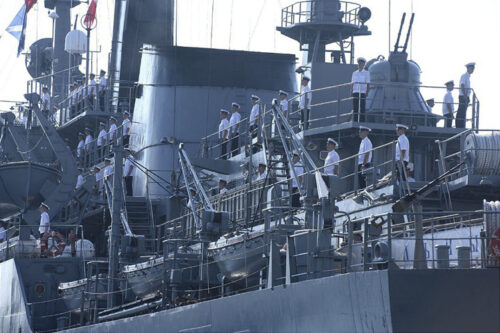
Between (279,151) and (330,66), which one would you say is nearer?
(279,151)

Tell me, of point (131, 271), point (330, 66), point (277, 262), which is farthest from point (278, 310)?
point (330, 66)

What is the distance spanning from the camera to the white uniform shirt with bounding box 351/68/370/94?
21.8 meters

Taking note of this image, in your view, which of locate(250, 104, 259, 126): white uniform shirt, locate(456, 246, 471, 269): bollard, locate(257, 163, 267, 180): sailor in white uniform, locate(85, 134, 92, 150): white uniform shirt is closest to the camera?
locate(456, 246, 471, 269): bollard

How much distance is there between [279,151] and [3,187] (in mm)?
7883

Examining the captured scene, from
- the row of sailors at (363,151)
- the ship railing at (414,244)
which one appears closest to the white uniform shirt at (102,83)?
the row of sailors at (363,151)

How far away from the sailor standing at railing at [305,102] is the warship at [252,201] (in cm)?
9

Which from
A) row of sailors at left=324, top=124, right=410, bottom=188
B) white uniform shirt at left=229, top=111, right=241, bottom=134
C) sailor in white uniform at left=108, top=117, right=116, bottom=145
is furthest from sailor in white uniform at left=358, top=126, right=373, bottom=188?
sailor in white uniform at left=108, top=117, right=116, bottom=145

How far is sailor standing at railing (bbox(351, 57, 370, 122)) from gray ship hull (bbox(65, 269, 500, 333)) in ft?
19.1

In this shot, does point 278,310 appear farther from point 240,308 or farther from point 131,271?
point 131,271

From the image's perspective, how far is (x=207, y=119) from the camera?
2672cm

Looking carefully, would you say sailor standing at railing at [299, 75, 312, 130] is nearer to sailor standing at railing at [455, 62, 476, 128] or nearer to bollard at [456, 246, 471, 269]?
sailor standing at railing at [455, 62, 476, 128]

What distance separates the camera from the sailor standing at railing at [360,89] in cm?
2138

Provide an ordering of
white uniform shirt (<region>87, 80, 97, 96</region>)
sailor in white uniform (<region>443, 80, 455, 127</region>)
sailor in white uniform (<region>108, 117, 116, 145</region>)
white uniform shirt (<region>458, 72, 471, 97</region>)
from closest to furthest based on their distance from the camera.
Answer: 1. sailor in white uniform (<region>443, 80, 455, 127</region>)
2. white uniform shirt (<region>458, 72, 471, 97</region>)
3. sailor in white uniform (<region>108, 117, 116, 145</region>)
4. white uniform shirt (<region>87, 80, 97, 96</region>)

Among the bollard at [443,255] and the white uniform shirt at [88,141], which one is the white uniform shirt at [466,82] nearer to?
the bollard at [443,255]
